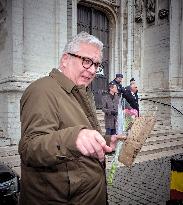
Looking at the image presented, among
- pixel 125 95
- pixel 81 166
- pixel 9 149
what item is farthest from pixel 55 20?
pixel 81 166

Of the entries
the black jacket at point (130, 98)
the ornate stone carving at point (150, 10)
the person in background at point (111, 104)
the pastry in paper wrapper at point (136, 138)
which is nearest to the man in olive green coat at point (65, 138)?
the pastry in paper wrapper at point (136, 138)

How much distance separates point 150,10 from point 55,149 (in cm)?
1406

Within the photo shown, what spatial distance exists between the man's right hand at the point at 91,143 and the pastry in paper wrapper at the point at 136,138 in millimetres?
624

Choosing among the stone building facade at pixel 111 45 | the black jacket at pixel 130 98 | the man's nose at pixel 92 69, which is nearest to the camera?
the man's nose at pixel 92 69

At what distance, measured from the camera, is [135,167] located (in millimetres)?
6848

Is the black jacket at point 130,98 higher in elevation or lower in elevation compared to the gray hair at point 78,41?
lower

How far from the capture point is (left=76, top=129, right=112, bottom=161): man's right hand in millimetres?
1119

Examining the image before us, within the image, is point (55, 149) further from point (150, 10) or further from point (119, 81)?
point (150, 10)

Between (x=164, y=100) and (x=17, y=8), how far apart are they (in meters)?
7.90

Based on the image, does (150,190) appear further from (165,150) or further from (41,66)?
(41,66)

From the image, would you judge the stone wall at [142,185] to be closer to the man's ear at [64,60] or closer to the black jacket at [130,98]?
the black jacket at [130,98]

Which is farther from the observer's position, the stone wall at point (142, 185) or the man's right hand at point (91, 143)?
the stone wall at point (142, 185)

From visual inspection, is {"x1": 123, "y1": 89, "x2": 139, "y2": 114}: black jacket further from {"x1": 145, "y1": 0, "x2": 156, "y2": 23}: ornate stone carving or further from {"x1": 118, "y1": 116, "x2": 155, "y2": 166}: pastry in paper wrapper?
{"x1": 145, "y1": 0, "x2": 156, "y2": 23}: ornate stone carving

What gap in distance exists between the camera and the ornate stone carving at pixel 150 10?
45.4 ft
